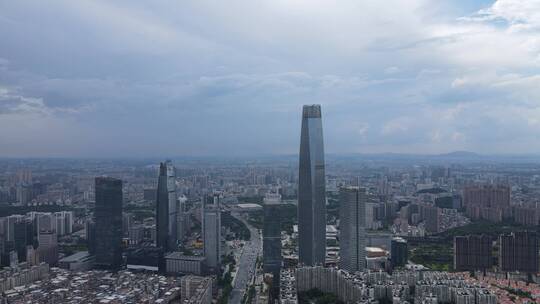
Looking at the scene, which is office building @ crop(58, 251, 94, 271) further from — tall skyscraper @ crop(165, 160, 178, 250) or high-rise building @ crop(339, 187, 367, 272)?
high-rise building @ crop(339, 187, 367, 272)

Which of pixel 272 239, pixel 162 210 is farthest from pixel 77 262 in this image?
pixel 272 239

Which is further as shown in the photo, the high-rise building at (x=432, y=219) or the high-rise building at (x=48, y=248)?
the high-rise building at (x=432, y=219)

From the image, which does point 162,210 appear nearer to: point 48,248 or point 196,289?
point 48,248

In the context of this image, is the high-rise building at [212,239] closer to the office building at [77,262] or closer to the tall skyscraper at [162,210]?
the tall skyscraper at [162,210]

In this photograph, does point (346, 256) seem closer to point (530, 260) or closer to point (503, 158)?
point (530, 260)

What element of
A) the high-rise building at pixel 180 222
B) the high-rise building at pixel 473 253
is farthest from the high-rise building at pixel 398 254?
the high-rise building at pixel 180 222

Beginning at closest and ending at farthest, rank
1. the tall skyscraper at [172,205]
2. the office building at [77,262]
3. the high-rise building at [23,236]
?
the office building at [77,262], the high-rise building at [23,236], the tall skyscraper at [172,205]
